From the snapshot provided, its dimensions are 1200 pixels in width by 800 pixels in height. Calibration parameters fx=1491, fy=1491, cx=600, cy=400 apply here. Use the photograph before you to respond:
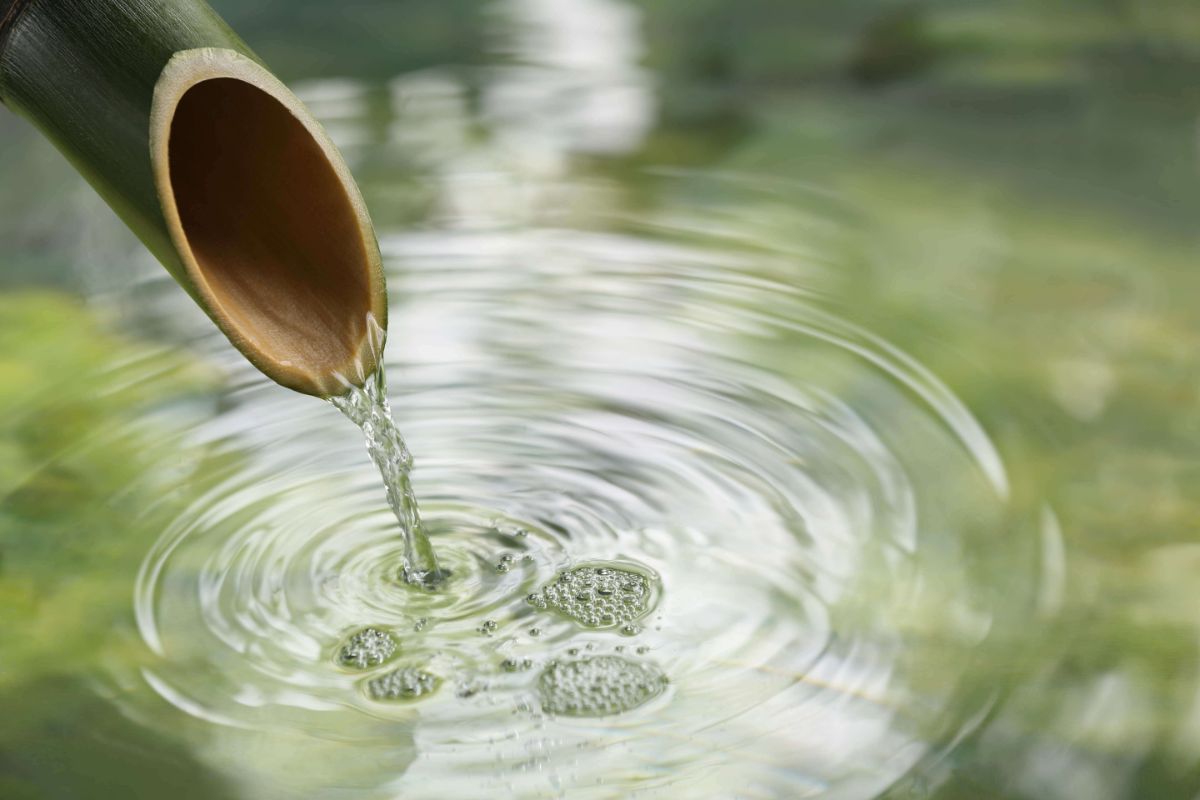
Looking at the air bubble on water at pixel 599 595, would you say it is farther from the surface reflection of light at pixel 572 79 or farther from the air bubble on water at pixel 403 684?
the surface reflection of light at pixel 572 79

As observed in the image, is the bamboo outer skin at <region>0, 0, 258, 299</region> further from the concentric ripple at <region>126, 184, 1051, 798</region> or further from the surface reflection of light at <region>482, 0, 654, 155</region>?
the surface reflection of light at <region>482, 0, 654, 155</region>

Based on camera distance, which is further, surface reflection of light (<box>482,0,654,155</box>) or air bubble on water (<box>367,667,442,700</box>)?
surface reflection of light (<box>482,0,654,155</box>)

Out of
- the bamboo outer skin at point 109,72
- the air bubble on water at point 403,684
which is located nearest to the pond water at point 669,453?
the air bubble on water at point 403,684

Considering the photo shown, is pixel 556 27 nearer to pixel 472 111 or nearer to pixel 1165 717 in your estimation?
pixel 472 111

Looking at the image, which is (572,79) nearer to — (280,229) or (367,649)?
(280,229)

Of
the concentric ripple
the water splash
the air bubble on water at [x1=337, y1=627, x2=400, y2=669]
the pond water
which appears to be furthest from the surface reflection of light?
the air bubble on water at [x1=337, y1=627, x2=400, y2=669]

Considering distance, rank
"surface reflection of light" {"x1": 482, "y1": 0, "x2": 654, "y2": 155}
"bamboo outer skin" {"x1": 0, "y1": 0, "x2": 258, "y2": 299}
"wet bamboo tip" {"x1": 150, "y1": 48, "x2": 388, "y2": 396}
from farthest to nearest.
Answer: "surface reflection of light" {"x1": 482, "y1": 0, "x2": 654, "y2": 155}
"wet bamboo tip" {"x1": 150, "y1": 48, "x2": 388, "y2": 396}
"bamboo outer skin" {"x1": 0, "y1": 0, "x2": 258, "y2": 299}
